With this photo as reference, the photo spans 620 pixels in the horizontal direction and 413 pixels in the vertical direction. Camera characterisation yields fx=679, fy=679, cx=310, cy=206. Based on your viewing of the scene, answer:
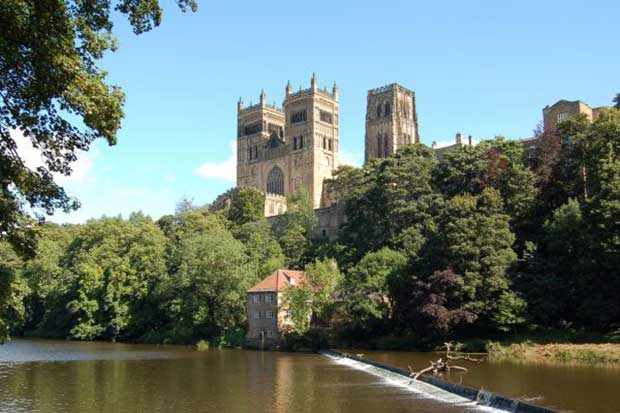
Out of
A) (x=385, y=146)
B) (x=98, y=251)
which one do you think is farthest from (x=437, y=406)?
(x=385, y=146)

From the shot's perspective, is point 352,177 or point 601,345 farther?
point 352,177

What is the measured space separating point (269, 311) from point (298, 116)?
7579 centimetres

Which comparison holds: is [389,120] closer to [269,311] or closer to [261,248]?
[261,248]

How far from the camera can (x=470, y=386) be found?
93.6 ft

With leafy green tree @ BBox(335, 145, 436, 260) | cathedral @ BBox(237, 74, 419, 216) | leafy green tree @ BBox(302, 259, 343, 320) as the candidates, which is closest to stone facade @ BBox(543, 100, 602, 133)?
leafy green tree @ BBox(335, 145, 436, 260)

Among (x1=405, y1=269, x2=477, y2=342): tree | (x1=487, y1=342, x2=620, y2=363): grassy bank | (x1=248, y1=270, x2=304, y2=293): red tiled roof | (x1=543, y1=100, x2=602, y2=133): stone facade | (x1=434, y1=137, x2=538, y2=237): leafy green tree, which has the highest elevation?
(x1=543, y1=100, x2=602, y2=133): stone facade

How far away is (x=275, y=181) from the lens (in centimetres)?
12569

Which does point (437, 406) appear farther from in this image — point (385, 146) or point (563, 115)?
point (385, 146)

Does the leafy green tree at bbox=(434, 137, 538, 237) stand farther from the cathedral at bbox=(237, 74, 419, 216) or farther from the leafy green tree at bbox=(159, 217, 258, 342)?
the cathedral at bbox=(237, 74, 419, 216)

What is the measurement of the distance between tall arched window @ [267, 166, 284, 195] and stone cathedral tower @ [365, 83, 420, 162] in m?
16.1

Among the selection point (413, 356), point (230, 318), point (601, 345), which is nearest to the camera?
point (601, 345)

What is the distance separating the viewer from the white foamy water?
25.2m

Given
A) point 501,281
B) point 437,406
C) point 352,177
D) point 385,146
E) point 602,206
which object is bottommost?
point 437,406

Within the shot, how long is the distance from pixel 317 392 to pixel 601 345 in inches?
778
